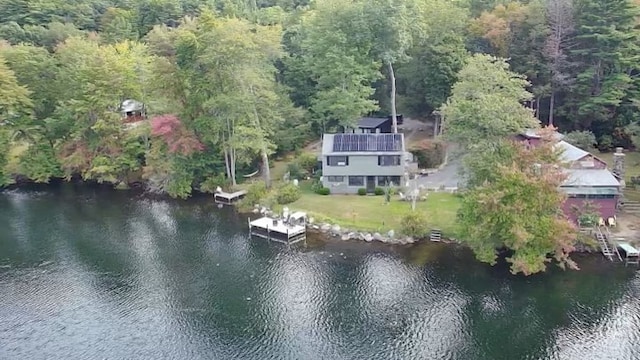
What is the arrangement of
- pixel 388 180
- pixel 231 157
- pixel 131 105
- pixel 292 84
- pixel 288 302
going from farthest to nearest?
pixel 292 84 < pixel 131 105 < pixel 231 157 < pixel 388 180 < pixel 288 302

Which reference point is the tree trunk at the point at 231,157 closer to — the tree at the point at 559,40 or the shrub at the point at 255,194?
the shrub at the point at 255,194

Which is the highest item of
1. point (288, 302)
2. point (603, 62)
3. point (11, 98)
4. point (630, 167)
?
point (603, 62)

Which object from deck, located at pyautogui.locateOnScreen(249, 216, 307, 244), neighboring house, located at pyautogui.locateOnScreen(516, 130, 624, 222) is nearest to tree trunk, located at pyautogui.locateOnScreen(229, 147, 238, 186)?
deck, located at pyautogui.locateOnScreen(249, 216, 307, 244)

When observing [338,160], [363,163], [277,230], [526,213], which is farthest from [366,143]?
[526,213]

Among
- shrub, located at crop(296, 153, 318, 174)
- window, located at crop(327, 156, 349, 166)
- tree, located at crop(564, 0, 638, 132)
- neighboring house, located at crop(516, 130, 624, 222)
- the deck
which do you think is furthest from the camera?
shrub, located at crop(296, 153, 318, 174)

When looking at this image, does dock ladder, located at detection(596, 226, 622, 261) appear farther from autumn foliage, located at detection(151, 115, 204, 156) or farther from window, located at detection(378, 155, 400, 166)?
autumn foliage, located at detection(151, 115, 204, 156)

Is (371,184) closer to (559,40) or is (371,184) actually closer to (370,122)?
(370,122)

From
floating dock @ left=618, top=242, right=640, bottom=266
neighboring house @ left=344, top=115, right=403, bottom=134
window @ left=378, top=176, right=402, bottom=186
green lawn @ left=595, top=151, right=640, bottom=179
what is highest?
neighboring house @ left=344, top=115, right=403, bottom=134
